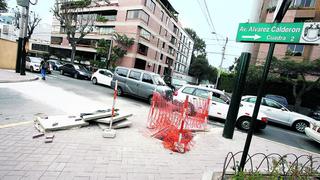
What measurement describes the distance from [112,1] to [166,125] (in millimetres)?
35371

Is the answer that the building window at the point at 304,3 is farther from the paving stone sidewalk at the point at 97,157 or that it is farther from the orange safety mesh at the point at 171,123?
the paving stone sidewalk at the point at 97,157

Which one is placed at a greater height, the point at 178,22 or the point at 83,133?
the point at 178,22

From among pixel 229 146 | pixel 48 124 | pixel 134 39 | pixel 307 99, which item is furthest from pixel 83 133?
pixel 134 39

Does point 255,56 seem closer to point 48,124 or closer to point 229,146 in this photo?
point 229,146

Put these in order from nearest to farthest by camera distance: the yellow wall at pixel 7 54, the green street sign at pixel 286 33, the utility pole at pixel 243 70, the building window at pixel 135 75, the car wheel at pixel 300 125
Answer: the green street sign at pixel 286 33
the utility pole at pixel 243 70
the car wheel at pixel 300 125
the building window at pixel 135 75
the yellow wall at pixel 7 54

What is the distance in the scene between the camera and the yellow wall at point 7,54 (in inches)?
630

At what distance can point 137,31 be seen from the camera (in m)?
32.0

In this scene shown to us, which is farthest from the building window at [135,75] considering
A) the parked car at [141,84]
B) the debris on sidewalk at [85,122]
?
the debris on sidewalk at [85,122]

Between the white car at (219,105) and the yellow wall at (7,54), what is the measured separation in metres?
15.6

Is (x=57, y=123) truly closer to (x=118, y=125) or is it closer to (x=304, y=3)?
(x=118, y=125)

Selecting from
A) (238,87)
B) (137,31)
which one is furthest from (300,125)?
(137,31)

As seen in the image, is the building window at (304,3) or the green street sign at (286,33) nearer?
the green street sign at (286,33)

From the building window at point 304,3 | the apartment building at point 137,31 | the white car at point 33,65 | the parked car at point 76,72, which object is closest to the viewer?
the white car at point 33,65

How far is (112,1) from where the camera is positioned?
35656 mm
